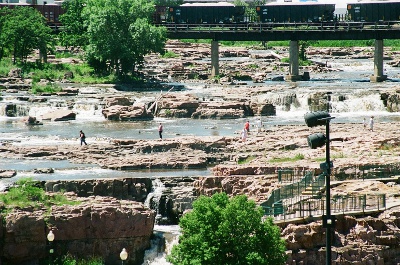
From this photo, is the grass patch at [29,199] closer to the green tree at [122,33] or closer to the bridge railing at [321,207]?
the bridge railing at [321,207]

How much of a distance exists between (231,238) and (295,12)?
76526 millimetres

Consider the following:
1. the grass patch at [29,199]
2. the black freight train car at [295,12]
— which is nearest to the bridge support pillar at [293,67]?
the black freight train car at [295,12]

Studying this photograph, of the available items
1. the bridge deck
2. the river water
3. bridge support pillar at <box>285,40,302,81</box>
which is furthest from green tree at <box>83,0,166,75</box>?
bridge support pillar at <box>285,40,302,81</box>

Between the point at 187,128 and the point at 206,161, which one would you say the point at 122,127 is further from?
the point at 206,161

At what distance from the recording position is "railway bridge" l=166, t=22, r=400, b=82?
316ft

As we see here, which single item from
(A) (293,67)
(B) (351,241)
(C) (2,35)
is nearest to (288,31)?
(A) (293,67)

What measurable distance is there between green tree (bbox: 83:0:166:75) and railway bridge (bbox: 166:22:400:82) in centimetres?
856

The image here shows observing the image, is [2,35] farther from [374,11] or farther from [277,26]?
[374,11]

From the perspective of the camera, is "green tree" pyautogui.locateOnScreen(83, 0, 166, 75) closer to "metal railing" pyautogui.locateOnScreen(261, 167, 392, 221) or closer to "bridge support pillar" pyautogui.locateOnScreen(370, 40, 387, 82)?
"bridge support pillar" pyautogui.locateOnScreen(370, 40, 387, 82)

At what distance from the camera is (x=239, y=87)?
294ft

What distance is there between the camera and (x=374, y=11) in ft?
335

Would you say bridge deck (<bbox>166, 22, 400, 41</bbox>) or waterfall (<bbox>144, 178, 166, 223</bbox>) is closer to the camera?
waterfall (<bbox>144, 178, 166, 223</bbox>)

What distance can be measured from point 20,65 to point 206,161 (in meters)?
48.4

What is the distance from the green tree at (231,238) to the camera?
102ft
